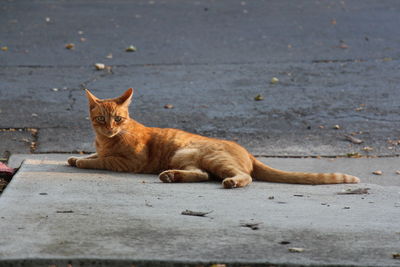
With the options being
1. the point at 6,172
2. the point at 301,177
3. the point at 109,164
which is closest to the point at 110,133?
the point at 109,164

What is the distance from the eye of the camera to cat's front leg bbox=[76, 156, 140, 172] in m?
5.81

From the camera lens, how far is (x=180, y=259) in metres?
3.23

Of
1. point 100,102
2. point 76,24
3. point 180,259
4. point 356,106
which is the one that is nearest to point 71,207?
point 180,259

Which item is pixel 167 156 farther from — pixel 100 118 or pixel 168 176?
pixel 100 118

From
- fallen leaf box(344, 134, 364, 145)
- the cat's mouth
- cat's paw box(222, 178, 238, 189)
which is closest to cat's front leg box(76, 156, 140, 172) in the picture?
the cat's mouth

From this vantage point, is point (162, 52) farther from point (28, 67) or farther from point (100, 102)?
point (100, 102)

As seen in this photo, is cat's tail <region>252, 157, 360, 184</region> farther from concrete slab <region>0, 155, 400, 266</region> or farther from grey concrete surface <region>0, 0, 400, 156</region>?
grey concrete surface <region>0, 0, 400, 156</region>

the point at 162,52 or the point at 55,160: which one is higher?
the point at 162,52

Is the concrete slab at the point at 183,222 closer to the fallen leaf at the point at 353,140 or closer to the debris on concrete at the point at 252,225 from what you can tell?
the debris on concrete at the point at 252,225

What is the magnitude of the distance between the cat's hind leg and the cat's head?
0.71 meters

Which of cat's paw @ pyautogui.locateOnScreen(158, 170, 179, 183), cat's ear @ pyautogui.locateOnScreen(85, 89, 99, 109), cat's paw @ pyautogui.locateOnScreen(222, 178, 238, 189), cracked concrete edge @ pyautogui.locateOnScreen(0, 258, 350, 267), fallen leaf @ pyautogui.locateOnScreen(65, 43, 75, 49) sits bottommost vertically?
cat's paw @ pyautogui.locateOnScreen(158, 170, 179, 183)

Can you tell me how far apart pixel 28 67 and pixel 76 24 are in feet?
8.09

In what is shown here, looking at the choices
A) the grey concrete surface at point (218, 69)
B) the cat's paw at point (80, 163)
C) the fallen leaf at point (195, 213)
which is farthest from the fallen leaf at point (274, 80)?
the fallen leaf at point (195, 213)

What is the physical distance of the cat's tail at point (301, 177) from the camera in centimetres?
552
